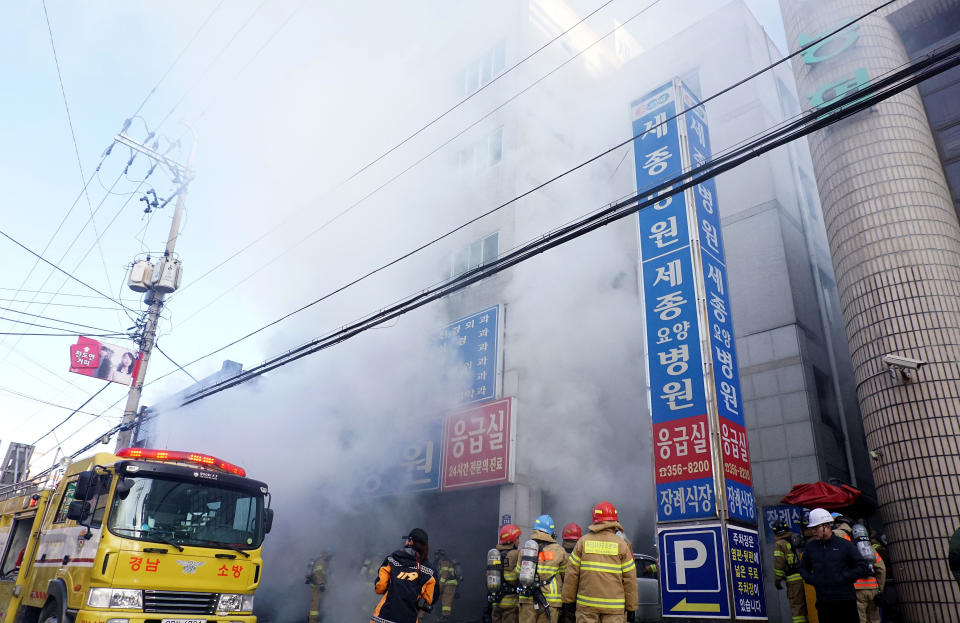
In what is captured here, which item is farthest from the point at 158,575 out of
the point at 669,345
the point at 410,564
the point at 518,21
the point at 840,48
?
the point at 518,21

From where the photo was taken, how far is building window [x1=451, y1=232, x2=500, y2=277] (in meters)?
14.5

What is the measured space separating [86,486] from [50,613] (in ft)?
4.73

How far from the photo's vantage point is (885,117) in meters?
9.33

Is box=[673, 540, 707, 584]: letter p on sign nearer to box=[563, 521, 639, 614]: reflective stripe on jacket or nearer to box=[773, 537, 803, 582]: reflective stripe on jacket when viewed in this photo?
box=[773, 537, 803, 582]: reflective stripe on jacket

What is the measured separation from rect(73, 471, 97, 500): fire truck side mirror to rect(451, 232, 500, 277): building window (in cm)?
Answer: 928

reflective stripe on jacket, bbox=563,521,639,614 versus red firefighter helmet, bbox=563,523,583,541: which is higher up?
red firefighter helmet, bbox=563,523,583,541

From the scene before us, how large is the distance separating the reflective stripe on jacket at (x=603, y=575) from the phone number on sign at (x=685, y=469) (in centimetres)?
232

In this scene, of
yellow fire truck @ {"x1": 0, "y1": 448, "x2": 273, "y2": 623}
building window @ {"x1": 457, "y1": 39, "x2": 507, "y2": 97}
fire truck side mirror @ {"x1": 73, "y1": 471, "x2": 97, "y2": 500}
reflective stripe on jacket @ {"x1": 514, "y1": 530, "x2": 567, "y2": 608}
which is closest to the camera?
yellow fire truck @ {"x1": 0, "y1": 448, "x2": 273, "y2": 623}

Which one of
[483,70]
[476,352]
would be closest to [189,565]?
[476,352]

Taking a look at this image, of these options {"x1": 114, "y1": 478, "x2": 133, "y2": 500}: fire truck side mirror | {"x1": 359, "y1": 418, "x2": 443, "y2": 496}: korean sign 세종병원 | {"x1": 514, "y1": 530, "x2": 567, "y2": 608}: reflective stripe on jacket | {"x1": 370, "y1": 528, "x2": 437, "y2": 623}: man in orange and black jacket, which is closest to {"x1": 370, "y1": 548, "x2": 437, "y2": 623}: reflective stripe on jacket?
{"x1": 370, "y1": 528, "x2": 437, "y2": 623}: man in orange and black jacket

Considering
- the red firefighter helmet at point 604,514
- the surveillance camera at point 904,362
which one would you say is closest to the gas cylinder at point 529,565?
the red firefighter helmet at point 604,514

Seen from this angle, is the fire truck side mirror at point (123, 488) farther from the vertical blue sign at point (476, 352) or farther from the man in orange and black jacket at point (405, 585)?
the vertical blue sign at point (476, 352)

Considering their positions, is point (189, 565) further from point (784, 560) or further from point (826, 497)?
point (826, 497)

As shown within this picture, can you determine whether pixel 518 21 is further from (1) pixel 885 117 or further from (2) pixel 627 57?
(1) pixel 885 117
